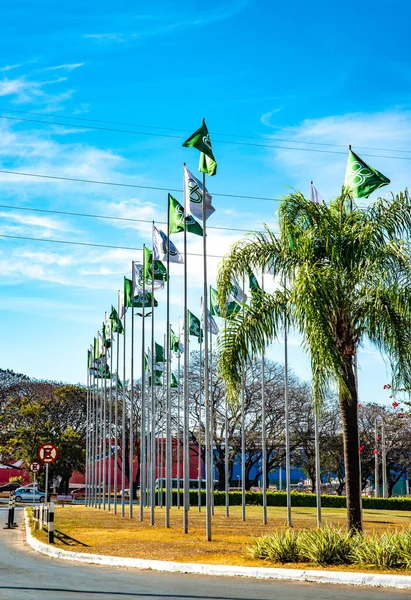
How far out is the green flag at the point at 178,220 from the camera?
23.8 meters

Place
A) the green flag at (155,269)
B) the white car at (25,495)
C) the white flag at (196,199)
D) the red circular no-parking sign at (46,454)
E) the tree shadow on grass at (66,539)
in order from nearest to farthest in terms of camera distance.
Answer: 1. the tree shadow on grass at (66,539)
2. the white flag at (196,199)
3. the red circular no-parking sign at (46,454)
4. the green flag at (155,269)
5. the white car at (25,495)

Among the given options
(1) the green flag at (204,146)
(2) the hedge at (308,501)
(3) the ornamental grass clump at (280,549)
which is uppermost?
(1) the green flag at (204,146)

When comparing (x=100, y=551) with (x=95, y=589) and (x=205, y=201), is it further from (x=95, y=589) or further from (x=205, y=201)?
(x=205, y=201)

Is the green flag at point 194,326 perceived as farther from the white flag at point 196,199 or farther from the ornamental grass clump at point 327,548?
the ornamental grass clump at point 327,548

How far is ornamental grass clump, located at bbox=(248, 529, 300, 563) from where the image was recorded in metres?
14.8

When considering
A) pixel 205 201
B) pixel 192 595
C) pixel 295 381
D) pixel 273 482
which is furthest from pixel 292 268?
pixel 273 482

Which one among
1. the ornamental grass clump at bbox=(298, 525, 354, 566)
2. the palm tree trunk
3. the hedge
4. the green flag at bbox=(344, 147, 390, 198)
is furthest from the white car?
the ornamental grass clump at bbox=(298, 525, 354, 566)

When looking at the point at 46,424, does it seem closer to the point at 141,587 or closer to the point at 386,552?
the point at 386,552

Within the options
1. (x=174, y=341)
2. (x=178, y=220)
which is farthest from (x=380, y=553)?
(x=174, y=341)

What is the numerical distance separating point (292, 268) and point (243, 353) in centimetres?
226

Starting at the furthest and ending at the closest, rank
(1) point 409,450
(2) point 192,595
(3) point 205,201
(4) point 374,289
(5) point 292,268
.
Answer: (1) point 409,450 → (3) point 205,201 → (5) point 292,268 → (4) point 374,289 → (2) point 192,595

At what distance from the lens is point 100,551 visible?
17.7 metres

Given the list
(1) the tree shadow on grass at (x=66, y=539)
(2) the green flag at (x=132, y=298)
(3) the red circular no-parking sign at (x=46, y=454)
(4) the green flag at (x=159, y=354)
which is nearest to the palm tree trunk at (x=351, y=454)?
(1) the tree shadow on grass at (x=66, y=539)

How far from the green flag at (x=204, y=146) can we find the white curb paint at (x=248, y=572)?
1018 centimetres
